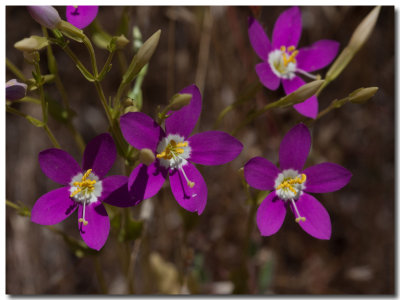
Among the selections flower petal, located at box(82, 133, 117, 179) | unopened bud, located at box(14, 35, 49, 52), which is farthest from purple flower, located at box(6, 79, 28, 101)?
flower petal, located at box(82, 133, 117, 179)

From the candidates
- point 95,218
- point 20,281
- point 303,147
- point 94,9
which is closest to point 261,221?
point 303,147

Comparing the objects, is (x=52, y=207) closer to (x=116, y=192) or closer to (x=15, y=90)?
(x=116, y=192)

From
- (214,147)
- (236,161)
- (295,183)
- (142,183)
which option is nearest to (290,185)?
(295,183)

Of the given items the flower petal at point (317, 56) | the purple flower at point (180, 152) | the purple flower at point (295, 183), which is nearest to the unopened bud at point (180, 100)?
the purple flower at point (180, 152)

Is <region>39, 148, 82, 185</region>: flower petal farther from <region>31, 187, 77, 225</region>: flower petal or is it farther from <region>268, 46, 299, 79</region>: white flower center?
<region>268, 46, 299, 79</region>: white flower center

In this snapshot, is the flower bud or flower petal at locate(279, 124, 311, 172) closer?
the flower bud

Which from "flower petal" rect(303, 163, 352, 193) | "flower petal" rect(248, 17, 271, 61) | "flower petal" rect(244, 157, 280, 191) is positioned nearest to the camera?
"flower petal" rect(244, 157, 280, 191)

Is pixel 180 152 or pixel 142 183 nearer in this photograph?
pixel 142 183
